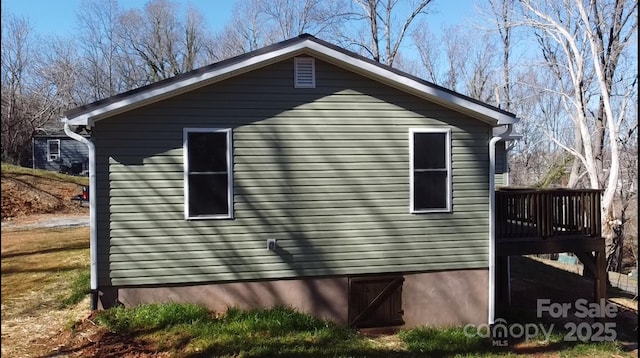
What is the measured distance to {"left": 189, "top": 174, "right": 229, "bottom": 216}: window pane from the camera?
7324mm

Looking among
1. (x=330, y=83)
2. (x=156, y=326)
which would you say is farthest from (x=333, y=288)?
(x=330, y=83)

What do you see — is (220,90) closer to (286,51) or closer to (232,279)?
(286,51)

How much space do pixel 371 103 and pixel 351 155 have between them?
3.17ft

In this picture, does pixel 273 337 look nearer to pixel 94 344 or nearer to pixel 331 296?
pixel 331 296

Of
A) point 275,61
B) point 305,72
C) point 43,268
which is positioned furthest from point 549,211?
point 43,268

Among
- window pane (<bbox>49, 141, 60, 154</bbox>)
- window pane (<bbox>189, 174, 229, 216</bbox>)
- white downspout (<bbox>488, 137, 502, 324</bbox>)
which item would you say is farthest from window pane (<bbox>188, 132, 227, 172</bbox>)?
window pane (<bbox>49, 141, 60, 154</bbox>)

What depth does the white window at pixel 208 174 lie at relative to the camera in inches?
288

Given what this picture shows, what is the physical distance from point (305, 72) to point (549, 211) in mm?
5328

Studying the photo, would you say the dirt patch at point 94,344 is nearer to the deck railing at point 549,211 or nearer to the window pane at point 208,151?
the window pane at point 208,151

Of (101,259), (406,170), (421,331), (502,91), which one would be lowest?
(421,331)

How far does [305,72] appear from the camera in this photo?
25.3 feet

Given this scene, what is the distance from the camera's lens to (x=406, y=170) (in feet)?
26.2

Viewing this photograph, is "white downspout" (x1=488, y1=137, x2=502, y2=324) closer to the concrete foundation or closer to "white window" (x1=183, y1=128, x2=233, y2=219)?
the concrete foundation

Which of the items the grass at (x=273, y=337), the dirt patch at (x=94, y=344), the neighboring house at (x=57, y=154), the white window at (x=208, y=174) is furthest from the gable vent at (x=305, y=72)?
the neighboring house at (x=57, y=154)
